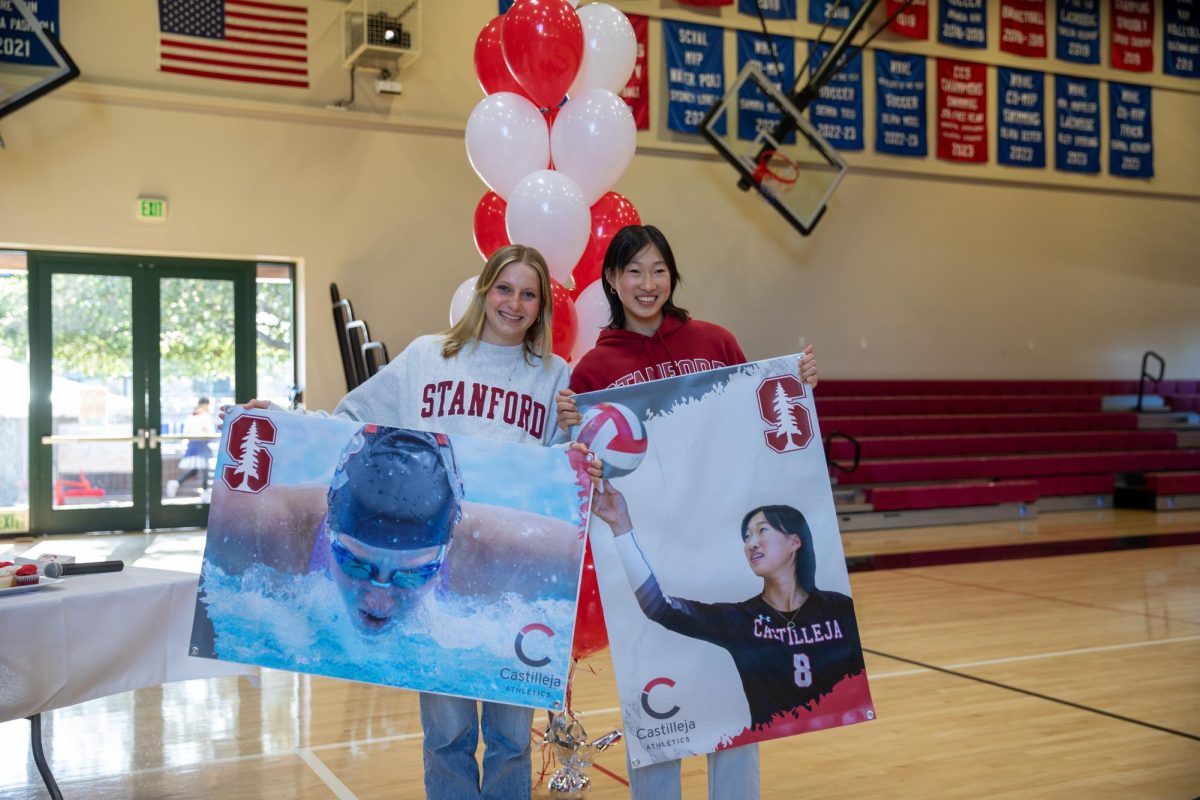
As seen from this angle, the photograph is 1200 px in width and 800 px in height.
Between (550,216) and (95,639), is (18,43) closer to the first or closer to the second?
(550,216)

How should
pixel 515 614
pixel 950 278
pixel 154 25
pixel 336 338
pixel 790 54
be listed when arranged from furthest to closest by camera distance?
pixel 950 278 → pixel 790 54 → pixel 336 338 → pixel 154 25 → pixel 515 614

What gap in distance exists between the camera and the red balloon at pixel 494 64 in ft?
15.1

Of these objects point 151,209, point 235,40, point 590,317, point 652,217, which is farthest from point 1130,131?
point 590,317

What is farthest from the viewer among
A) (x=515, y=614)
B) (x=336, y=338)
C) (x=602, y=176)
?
(x=336, y=338)

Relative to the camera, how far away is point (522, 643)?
2.23 metres

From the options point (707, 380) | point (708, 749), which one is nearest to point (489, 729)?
point (708, 749)

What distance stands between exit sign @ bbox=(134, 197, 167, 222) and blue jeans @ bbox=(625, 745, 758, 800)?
320 inches

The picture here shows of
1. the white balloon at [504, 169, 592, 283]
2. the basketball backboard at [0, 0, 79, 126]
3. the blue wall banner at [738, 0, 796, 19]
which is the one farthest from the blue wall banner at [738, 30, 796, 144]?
the white balloon at [504, 169, 592, 283]

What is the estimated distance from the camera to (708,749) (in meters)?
2.28

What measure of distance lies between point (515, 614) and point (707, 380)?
689 millimetres

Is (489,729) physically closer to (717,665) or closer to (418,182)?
(717,665)

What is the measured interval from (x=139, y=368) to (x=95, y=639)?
7.48 metres

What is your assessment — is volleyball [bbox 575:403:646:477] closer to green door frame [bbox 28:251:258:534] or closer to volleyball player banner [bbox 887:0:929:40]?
green door frame [bbox 28:251:258:534]

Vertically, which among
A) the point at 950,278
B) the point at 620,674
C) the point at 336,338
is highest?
the point at 950,278
